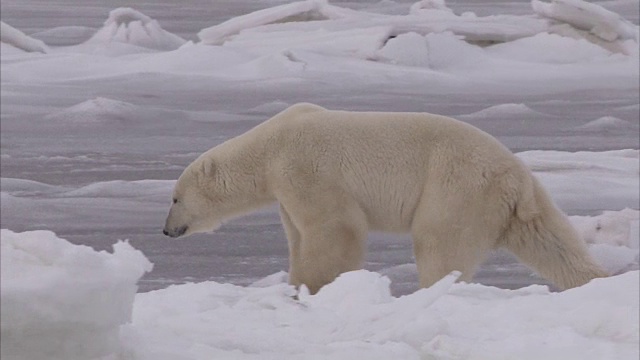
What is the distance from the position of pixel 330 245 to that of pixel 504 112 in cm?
720

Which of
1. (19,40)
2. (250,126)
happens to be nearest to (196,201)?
(250,126)

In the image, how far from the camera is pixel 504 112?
425 inches

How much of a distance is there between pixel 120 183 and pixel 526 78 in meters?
4.73

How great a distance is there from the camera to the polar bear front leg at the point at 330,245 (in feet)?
12.6

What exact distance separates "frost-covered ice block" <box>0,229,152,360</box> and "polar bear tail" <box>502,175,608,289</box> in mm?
2170

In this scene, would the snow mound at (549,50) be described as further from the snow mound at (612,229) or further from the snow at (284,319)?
the snow at (284,319)

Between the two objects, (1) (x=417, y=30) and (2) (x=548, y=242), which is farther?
(1) (x=417, y=30)

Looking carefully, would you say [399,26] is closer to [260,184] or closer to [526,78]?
[526,78]

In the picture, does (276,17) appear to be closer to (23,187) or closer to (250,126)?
(250,126)

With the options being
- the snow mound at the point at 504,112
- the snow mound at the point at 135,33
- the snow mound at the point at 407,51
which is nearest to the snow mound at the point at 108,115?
the snow mound at the point at 135,33

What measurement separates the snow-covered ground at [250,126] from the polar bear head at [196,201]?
0.89 m

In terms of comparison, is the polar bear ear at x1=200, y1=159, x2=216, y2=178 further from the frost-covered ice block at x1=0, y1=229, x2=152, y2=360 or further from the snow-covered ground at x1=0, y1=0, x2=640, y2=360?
the frost-covered ice block at x1=0, y1=229, x2=152, y2=360

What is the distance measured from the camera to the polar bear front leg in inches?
152

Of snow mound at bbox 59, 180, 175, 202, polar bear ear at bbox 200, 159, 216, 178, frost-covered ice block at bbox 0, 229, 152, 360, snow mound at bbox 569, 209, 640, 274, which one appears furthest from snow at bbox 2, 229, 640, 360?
snow mound at bbox 59, 180, 175, 202
